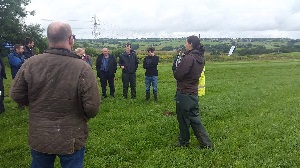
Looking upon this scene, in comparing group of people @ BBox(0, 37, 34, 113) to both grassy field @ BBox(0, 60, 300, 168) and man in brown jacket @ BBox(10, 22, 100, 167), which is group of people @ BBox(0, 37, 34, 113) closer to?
grassy field @ BBox(0, 60, 300, 168)

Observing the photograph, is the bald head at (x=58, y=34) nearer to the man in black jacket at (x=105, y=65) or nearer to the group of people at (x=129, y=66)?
the group of people at (x=129, y=66)

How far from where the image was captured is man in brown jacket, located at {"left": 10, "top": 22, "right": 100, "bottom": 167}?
4.29 metres

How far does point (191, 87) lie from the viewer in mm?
8461

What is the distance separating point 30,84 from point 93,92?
2.81 feet

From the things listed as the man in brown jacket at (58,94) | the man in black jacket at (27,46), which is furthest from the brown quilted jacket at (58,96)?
the man in black jacket at (27,46)

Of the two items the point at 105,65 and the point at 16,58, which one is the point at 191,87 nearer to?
the point at 16,58

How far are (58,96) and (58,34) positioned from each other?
0.83 metres

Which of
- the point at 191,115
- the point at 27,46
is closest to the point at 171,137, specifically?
the point at 191,115

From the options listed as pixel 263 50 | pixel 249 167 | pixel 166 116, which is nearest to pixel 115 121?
pixel 166 116

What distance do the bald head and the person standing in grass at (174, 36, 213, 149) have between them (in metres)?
4.44

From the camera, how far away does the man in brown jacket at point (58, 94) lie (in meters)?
4.29

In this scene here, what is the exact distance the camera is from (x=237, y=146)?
29.4ft

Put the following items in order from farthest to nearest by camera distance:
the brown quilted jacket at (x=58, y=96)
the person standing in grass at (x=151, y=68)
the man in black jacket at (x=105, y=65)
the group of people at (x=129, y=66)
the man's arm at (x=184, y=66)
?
the man in black jacket at (x=105, y=65) < the group of people at (x=129, y=66) < the person standing in grass at (x=151, y=68) < the man's arm at (x=184, y=66) < the brown quilted jacket at (x=58, y=96)

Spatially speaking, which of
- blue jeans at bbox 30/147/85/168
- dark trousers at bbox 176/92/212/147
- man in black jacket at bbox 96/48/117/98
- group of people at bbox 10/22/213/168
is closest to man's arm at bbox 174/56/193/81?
dark trousers at bbox 176/92/212/147
